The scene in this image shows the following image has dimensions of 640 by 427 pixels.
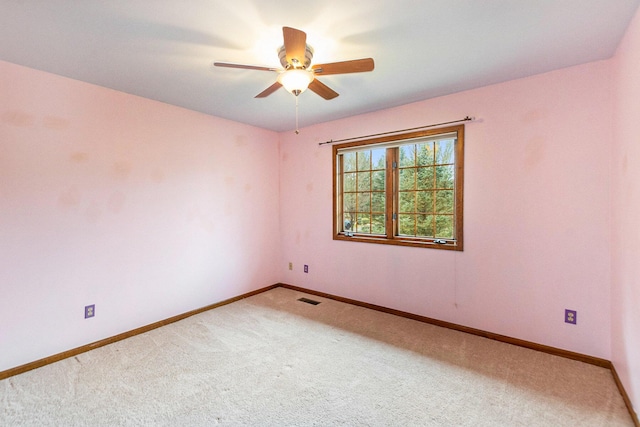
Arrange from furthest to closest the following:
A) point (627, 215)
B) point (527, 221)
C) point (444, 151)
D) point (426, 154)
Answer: point (426, 154), point (444, 151), point (527, 221), point (627, 215)

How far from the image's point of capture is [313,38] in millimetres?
Answer: 1902

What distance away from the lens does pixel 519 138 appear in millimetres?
2555

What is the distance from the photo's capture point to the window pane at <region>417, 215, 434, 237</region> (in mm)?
3186

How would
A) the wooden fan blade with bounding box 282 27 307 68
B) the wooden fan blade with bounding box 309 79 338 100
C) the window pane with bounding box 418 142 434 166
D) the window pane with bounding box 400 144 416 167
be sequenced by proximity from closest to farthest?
the wooden fan blade with bounding box 282 27 307 68, the wooden fan blade with bounding box 309 79 338 100, the window pane with bounding box 418 142 434 166, the window pane with bounding box 400 144 416 167

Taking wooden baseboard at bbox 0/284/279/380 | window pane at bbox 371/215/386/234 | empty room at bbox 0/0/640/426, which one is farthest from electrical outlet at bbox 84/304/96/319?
window pane at bbox 371/215/386/234

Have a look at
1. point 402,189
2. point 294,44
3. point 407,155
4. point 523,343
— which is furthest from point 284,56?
point 523,343

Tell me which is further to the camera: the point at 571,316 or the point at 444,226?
the point at 444,226

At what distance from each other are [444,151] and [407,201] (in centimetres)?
66

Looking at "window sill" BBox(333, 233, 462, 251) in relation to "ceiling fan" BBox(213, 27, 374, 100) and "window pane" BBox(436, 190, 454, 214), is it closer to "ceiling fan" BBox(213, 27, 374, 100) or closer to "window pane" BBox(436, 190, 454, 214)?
"window pane" BBox(436, 190, 454, 214)

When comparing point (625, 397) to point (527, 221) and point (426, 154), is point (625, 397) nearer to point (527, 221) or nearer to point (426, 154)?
point (527, 221)

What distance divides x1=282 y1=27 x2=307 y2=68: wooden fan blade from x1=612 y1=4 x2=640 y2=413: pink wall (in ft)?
6.03

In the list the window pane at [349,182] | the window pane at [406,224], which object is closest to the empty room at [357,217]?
the window pane at [406,224]

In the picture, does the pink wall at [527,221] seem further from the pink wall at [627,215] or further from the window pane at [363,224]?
the window pane at [363,224]

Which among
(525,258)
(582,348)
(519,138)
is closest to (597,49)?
(519,138)
